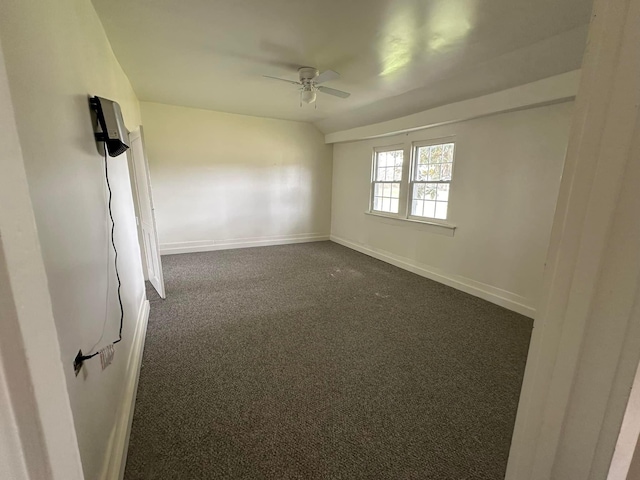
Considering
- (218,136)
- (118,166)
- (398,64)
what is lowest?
(118,166)

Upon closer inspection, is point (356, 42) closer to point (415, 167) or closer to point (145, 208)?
point (415, 167)

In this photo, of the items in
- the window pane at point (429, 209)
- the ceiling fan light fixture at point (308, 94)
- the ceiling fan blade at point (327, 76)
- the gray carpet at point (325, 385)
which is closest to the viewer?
the gray carpet at point (325, 385)

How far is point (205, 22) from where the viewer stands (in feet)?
7.08

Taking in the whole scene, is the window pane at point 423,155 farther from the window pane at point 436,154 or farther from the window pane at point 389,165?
the window pane at point 389,165

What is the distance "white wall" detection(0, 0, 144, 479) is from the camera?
817mm

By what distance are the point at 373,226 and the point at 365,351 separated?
3.20 metres

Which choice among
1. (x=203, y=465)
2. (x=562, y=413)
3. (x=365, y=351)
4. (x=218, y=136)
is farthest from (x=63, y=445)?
(x=218, y=136)

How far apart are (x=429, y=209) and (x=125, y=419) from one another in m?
4.04

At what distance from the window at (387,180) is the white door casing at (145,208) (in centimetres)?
354

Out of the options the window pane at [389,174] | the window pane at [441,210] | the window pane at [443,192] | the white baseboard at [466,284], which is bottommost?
the white baseboard at [466,284]

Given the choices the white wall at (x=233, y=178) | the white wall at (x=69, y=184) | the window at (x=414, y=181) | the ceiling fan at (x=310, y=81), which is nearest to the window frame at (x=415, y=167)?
the window at (x=414, y=181)

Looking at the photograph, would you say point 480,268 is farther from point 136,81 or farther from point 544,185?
point 136,81

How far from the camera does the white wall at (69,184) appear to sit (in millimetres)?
817

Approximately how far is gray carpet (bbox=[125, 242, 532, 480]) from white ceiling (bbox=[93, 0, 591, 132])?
248cm
